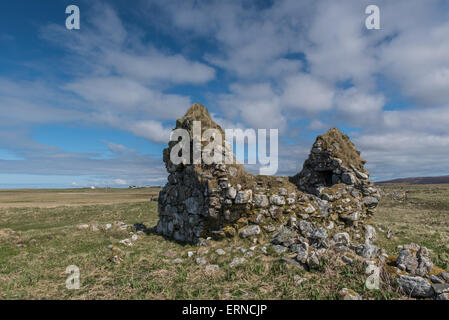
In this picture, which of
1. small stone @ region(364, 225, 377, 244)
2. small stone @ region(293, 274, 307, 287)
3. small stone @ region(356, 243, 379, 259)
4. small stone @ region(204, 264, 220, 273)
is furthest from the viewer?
small stone @ region(364, 225, 377, 244)

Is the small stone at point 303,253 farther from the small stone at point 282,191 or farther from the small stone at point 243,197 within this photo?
the small stone at point 282,191

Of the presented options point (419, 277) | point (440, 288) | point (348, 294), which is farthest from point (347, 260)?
Answer: point (440, 288)

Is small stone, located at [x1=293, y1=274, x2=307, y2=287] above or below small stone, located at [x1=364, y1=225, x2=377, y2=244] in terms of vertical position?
above

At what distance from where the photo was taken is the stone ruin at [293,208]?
6.34m

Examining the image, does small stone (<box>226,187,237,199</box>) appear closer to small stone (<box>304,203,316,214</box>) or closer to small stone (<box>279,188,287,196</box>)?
small stone (<box>279,188,287,196</box>)

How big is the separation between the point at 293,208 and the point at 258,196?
1663 millimetres

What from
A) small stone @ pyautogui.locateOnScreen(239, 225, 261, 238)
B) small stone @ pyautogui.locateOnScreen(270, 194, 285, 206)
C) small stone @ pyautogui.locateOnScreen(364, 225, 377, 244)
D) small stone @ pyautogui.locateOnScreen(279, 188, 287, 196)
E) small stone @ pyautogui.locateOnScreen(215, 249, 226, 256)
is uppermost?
small stone @ pyautogui.locateOnScreen(279, 188, 287, 196)

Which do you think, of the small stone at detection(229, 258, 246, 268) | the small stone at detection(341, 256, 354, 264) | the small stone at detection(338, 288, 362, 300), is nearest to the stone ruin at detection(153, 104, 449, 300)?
the small stone at detection(341, 256, 354, 264)

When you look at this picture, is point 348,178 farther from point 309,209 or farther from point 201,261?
point 201,261

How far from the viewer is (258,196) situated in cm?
978

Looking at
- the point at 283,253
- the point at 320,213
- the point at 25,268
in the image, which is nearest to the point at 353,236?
the point at 320,213

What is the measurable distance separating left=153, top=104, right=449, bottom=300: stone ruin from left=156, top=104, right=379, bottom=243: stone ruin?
4 centimetres

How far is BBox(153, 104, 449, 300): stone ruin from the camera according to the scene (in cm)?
634

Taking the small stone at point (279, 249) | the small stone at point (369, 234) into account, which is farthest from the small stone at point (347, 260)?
the small stone at point (369, 234)
